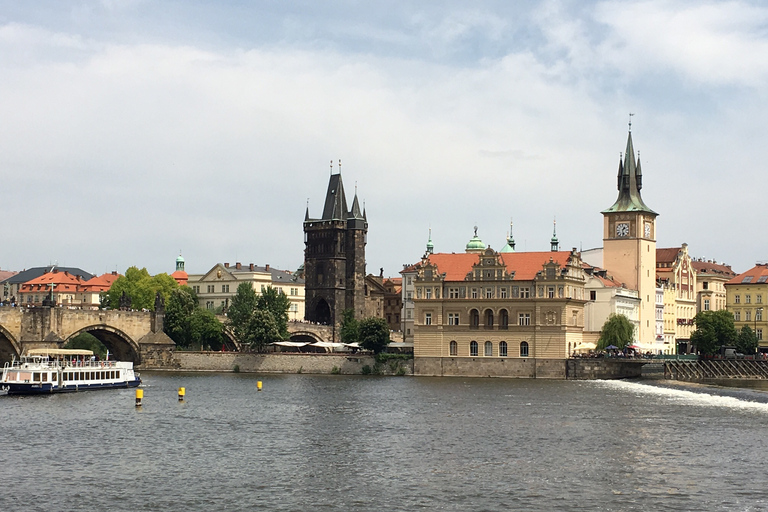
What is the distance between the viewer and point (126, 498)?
135 feet

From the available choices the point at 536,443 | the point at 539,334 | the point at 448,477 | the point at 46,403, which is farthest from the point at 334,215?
the point at 448,477

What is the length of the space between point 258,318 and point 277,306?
1035 cm

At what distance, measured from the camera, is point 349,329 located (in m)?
140

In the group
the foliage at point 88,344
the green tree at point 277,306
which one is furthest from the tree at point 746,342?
the foliage at point 88,344

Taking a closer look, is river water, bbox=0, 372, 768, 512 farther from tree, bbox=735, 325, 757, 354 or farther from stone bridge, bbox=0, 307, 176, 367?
tree, bbox=735, 325, 757, 354

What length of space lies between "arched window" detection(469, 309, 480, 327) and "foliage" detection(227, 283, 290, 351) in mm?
23847

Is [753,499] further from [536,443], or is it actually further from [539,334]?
[539,334]

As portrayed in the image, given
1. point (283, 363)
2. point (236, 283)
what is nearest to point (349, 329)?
point (283, 363)

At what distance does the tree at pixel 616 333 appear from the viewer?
11712 centimetres

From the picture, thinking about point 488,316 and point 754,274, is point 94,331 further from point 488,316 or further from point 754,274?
point 754,274

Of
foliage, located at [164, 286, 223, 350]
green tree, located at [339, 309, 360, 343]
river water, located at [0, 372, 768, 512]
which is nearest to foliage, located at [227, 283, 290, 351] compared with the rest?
foliage, located at [164, 286, 223, 350]

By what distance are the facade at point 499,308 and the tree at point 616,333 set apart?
8.34ft

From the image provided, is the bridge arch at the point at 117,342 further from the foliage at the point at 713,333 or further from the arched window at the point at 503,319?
the foliage at the point at 713,333

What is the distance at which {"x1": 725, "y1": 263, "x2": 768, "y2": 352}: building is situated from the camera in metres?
156
